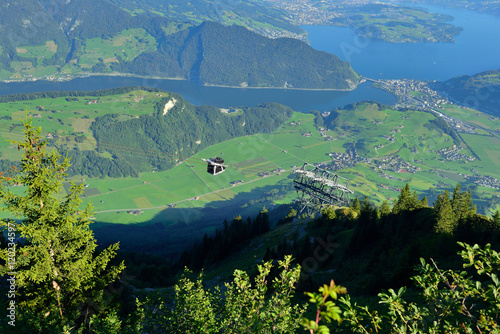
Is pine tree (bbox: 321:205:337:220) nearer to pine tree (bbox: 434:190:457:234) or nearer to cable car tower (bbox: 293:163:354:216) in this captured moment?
cable car tower (bbox: 293:163:354:216)

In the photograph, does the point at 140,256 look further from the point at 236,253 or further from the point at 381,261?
the point at 381,261

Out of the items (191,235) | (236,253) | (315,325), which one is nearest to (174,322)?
(315,325)

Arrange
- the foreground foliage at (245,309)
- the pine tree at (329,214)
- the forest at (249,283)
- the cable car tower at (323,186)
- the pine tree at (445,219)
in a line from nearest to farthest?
the forest at (249,283), the foreground foliage at (245,309), the pine tree at (445,219), the pine tree at (329,214), the cable car tower at (323,186)

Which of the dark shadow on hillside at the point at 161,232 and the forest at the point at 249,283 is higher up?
the forest at the point at 249,283

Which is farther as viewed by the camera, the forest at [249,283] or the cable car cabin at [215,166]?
the cable car cabin at [215,166]

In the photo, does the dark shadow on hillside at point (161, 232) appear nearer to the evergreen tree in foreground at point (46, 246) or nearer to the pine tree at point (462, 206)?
the pine tree at point (462, 206)

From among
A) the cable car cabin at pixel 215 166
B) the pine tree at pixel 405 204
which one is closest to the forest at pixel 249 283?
the pine tree at pixel 405 204

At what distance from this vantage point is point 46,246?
19.0m

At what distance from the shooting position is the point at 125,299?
1374 inches

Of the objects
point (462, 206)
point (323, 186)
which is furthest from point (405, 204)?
point (323, 186)

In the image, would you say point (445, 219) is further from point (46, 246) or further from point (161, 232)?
point (161, 232)

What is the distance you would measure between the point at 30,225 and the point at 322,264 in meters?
40.8

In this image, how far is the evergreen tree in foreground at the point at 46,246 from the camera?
18219 millimetres

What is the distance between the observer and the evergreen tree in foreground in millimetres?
18219
